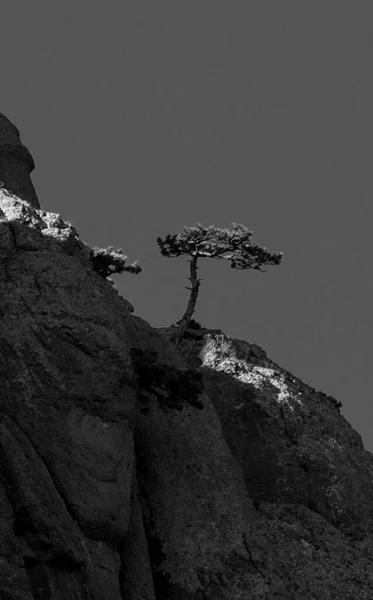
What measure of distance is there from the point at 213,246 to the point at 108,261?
32.8ft

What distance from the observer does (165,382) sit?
48500mm

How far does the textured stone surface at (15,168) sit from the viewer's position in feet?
213

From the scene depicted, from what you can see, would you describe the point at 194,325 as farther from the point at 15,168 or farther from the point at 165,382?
the point at 165,382

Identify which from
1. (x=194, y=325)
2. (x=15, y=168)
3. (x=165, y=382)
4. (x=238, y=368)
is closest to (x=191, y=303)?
(x=194, y=325)

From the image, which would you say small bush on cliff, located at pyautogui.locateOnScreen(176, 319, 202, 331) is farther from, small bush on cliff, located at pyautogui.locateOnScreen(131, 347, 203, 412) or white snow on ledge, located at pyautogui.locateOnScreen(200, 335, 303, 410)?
small bush on cliff, located at pyautogui.locateOnScreen(131, 347, 203, 412)

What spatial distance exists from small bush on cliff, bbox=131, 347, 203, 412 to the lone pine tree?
1961 centimetres

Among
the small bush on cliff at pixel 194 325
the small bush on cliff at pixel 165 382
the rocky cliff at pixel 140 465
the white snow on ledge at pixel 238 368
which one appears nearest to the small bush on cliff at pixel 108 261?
the rocky cliff at pixel 140 465

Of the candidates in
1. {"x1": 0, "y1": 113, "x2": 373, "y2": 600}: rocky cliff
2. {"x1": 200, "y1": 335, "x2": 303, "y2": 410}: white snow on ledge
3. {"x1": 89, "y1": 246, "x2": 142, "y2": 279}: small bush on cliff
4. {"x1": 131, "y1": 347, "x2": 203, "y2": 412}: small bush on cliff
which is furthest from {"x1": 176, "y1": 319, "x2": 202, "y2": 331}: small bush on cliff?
{"x1": 131, "y1": 347, "x2": 203, "y2": 412}: small bush on cliff

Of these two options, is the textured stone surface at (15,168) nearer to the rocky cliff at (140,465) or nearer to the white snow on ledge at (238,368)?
the rocky cliff at (140,465)

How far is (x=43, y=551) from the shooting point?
35.9 metres

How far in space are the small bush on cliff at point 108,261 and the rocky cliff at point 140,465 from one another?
185 centimetres

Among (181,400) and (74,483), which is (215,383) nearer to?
(181,400)

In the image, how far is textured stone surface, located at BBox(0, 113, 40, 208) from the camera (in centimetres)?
6494

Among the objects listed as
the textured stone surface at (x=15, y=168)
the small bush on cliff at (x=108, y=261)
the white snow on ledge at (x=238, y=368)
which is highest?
the textured stone surface at (x=15, y=168)
